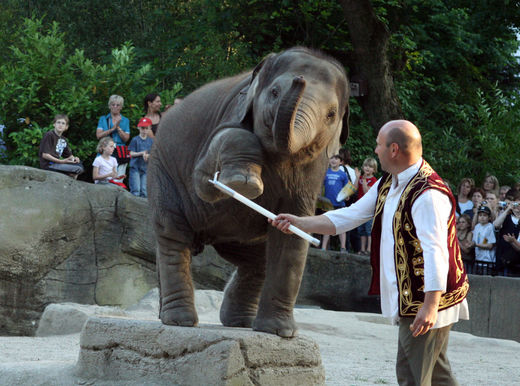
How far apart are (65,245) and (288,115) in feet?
25.4

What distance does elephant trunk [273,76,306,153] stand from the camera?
418 cm

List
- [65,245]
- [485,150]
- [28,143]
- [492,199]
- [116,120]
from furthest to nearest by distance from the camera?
[485,150], [28,143], [492,199], [116,120], [65,245]

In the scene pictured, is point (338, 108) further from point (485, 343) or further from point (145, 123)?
point (145, 123)

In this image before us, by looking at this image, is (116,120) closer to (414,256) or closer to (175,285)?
(175,285)

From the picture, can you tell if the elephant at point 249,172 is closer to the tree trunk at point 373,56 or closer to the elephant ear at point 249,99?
the elephant ear at point 249,99

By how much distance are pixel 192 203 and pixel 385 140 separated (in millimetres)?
1338

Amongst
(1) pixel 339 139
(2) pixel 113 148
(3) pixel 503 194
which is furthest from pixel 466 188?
(1) pixel 339 139

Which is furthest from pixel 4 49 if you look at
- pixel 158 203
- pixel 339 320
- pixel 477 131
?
pixel 158 203

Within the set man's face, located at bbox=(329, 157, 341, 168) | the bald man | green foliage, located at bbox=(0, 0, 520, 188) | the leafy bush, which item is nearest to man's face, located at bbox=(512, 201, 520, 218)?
man's face, located at bbox=(329, 157, 341, 168)

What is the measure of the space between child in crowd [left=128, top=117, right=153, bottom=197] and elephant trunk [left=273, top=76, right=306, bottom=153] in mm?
7494

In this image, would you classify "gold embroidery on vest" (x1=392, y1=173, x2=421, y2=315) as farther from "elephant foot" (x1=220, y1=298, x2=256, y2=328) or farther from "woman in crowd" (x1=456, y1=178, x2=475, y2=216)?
"woman in crowd" (x1=456, y1=178, x2=475, y2=216)

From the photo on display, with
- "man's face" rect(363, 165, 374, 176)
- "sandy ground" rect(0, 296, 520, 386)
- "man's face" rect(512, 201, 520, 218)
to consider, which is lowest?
"sandy ground" rect(0, 296, 520, 386)

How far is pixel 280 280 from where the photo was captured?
16.2 feet

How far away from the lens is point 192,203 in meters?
5.01
